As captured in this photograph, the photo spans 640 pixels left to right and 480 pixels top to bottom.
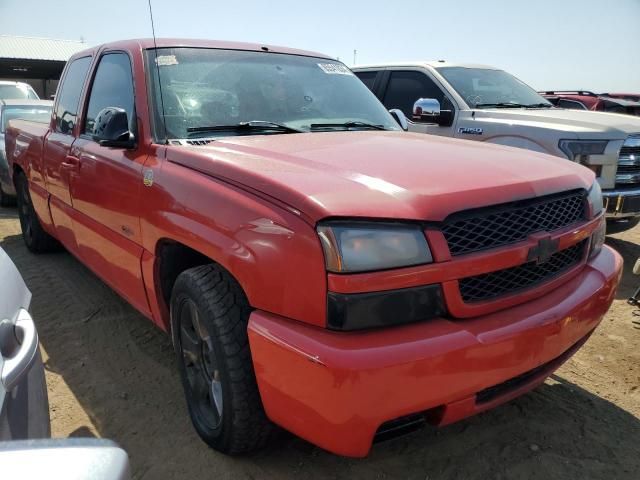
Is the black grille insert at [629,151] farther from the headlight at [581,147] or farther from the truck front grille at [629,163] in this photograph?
the headlight at [581,147]

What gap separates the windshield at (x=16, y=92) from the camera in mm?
12459

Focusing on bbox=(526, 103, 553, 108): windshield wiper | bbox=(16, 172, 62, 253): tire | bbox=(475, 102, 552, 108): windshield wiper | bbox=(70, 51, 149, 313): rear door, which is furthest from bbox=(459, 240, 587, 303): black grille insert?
bbox=(16, 172, 62, 253): tire

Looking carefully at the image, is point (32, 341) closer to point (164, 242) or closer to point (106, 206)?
point (164, 242)

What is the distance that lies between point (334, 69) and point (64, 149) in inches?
78.2

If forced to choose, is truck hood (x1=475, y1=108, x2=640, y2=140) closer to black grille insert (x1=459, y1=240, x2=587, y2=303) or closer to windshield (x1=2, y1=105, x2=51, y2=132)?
black grille insert (x1=459, y1=240, x2=587, y2=303)

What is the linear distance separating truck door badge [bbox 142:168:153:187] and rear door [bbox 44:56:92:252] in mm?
1158

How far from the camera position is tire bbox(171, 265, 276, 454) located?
205 centimetres

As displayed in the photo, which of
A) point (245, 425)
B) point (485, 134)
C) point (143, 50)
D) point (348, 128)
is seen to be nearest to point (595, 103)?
point (485, 134)

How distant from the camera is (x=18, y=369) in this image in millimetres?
1423

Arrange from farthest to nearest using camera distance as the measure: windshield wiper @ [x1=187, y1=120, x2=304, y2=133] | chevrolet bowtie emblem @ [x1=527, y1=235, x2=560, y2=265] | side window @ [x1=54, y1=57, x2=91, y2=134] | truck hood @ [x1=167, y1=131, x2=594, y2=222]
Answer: side window @ [x1=54, y1=57, x2=91, y2=134]
windshield wiper @ [x1=187, y1=120, x2=304, y2=133]
chevrolet bowtie emblem @ [x1=527, y1=235, x2=560, y2=265]
truck hood @ [x1=167, y1=131, x2=594, y2=222]

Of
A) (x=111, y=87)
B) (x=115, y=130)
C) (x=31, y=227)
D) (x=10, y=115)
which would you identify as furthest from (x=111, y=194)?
(x=10, y=115)

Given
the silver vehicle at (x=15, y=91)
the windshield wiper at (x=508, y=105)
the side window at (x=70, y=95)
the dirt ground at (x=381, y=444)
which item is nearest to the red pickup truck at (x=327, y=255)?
the dirt ground at (x=381, y=444)

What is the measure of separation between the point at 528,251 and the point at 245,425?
1.29 metres

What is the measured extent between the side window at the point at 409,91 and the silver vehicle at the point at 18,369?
5.05 m
